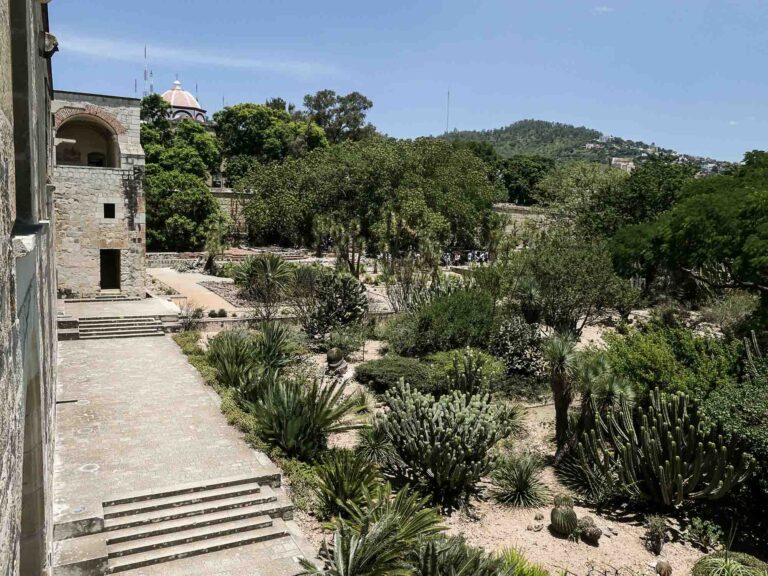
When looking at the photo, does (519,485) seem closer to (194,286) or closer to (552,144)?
(194,286)

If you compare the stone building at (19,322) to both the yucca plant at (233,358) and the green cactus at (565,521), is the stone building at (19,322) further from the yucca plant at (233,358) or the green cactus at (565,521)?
the yucca plant at (233,358)

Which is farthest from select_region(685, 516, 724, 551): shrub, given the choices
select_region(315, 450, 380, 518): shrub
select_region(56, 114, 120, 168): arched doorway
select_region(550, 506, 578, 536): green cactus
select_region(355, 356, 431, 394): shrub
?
select_region(56, 114, 120, 168): arched doorway

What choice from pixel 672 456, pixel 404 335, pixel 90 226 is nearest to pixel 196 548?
pixel 672 456

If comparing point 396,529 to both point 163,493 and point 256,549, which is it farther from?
point 163,493

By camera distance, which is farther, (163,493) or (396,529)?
(163,493)

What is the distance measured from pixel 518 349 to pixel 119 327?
1218 cm

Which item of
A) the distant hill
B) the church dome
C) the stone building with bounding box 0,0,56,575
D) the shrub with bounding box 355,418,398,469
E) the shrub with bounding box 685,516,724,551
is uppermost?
the distant hill

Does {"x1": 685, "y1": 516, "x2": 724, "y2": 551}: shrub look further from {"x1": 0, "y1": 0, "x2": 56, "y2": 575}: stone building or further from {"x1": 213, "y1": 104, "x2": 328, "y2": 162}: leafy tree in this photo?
{"x1": 213, "y1": 104, "x2": 328, "y2": 162}: leafy tree

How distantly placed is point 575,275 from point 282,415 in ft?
41.8

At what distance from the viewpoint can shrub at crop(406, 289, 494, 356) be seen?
17.8 metres

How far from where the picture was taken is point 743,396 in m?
10.3

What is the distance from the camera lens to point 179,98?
61906mm

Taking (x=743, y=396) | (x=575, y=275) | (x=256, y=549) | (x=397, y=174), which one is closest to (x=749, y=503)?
(x=743, y=396)

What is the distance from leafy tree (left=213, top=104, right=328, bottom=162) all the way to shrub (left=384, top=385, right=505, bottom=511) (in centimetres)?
4513
